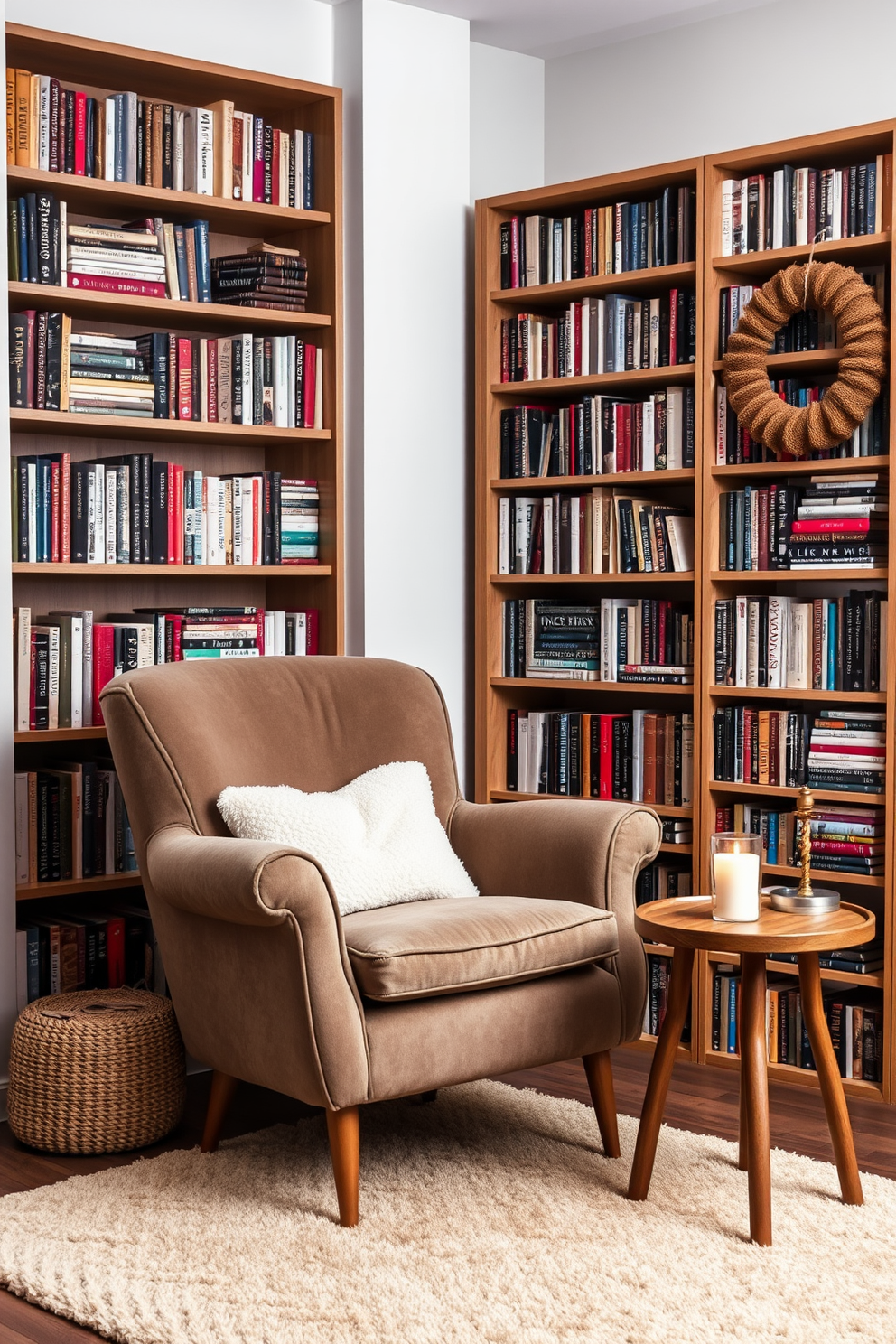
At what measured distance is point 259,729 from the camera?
3.20 m

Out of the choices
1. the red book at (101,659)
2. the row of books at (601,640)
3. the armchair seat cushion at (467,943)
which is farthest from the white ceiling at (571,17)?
the armchair seat cushion at (467,943)

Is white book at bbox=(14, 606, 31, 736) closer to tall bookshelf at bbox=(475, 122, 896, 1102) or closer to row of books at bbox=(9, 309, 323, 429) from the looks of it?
row of books at bbox=(9, 309, 323, 429)

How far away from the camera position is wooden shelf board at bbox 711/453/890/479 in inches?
132

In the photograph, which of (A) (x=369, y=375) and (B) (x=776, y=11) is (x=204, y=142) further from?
(B) (x=776, y=11)

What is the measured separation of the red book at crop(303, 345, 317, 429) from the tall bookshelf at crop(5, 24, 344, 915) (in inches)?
1.4

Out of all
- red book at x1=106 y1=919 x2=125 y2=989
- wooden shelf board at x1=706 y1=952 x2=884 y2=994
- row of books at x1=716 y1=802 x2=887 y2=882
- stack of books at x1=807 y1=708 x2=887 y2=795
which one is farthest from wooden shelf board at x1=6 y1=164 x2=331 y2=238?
wooden shelf board at x1=706 y1=952 x2=884 y2=994

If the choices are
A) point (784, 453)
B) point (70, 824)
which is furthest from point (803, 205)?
point (70, 824)

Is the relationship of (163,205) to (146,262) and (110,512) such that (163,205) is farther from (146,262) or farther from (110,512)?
(110,512)

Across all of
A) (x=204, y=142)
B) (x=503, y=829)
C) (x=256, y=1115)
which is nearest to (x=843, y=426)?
(x=503, y=829)

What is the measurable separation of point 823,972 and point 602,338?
1.69 metres

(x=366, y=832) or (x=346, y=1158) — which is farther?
(x=366, y=832)

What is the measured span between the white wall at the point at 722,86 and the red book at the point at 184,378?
1424mm

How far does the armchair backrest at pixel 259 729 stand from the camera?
2973mm

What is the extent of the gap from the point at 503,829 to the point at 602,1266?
3.38 ft
